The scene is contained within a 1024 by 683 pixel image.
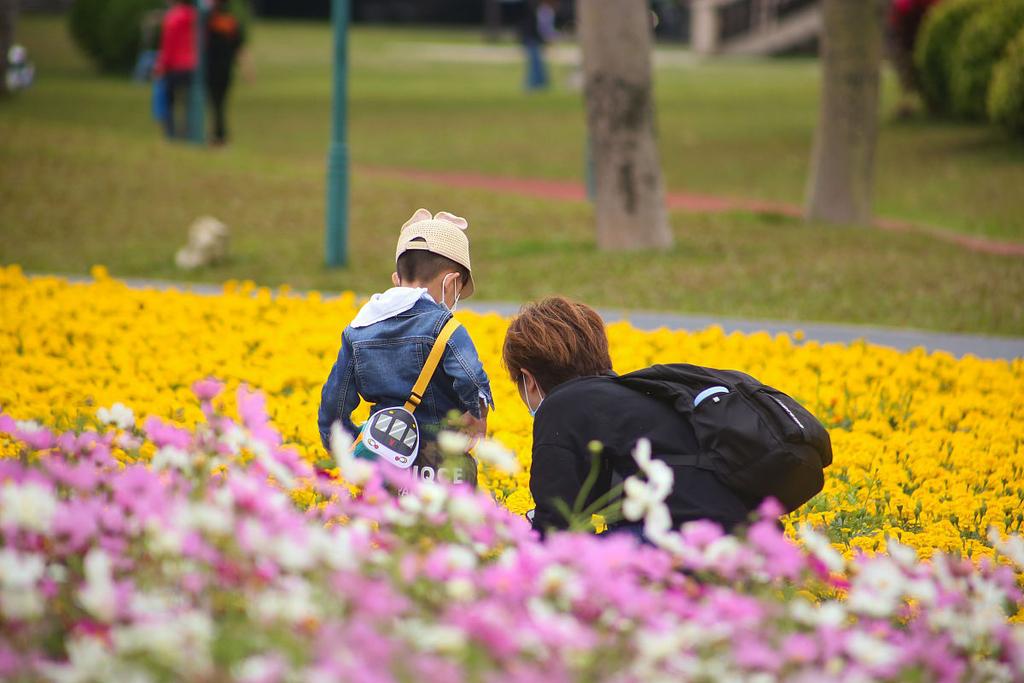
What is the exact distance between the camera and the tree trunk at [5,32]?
2239 centimetres

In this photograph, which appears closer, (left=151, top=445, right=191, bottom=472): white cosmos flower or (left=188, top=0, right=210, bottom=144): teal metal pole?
(left=151, top=445, right=191, bottom=472): white cosmos flower

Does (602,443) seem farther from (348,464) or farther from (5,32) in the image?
(5,32)

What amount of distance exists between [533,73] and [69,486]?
27.1 m

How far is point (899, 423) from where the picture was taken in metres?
5.93

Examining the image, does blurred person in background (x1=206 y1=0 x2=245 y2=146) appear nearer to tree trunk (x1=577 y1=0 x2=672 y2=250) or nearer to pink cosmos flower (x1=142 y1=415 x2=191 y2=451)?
tree trunk (x1=577 y1=0 x2=672 y2=250)

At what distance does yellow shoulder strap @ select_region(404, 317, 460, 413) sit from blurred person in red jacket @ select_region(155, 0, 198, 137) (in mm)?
14277

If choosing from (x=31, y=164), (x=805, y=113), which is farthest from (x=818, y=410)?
(x=805, y=113)

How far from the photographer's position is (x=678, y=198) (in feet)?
53.1

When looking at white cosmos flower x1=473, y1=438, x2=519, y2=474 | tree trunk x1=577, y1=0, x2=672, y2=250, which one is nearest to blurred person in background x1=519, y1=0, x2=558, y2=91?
tree trunk x1=577, y1=0, x2=672, y2=250

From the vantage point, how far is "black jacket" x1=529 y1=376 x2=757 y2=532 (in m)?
3.39

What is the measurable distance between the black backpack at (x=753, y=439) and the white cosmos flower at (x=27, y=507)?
1.61 meters

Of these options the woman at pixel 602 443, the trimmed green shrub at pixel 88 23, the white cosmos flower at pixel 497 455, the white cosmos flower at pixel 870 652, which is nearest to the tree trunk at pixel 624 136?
the woman at pixel 602 443

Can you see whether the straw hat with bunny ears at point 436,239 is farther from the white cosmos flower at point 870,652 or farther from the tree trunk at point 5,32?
the tree trunk at point 5,32

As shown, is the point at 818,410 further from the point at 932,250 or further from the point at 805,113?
the point at 805,113
